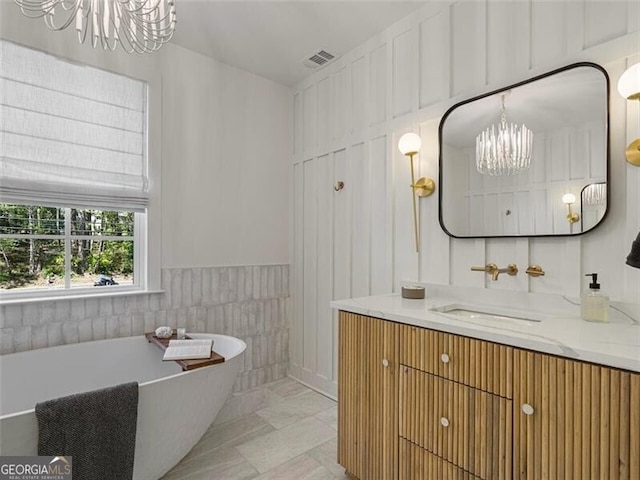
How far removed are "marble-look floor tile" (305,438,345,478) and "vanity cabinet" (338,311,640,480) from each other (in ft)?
0.53

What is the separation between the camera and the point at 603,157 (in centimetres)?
158

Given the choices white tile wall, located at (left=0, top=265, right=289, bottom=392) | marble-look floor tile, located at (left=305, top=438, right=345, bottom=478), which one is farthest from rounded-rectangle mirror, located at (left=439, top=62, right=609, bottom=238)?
white tile wall, located at (left=0, top=265, right=289, bottom=392)

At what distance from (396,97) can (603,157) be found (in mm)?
1318

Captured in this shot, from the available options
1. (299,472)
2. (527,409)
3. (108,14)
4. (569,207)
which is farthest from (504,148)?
(299,472)

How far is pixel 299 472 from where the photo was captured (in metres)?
1.98

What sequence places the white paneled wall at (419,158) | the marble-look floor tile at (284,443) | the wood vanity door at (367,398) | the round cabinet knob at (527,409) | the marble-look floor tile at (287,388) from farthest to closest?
1. the marble-look floor tile at (287,388)
2. the marble-look floor tile at (284,443)
3. the wood vanity door at (367,398)
4. the white paneled wall at (419,158)
5. the round cabinet knob at (527,409)

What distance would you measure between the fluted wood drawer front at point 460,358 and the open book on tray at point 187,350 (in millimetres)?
1149

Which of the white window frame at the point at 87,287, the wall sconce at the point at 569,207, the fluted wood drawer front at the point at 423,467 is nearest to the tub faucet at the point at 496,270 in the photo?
the wall sconce at the point at 569,207

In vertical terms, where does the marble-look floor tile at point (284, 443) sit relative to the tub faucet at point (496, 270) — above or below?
below

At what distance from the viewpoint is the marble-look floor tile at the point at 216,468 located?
193 centimetres

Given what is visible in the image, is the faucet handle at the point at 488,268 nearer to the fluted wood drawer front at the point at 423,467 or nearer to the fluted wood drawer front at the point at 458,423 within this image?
the fluted wood drawer front at the point at 458,423

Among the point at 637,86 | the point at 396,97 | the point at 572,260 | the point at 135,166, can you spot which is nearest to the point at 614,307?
the point at 572,260

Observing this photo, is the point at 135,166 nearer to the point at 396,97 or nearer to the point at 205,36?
the point at 205,36

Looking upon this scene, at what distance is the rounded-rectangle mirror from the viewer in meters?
1.61
